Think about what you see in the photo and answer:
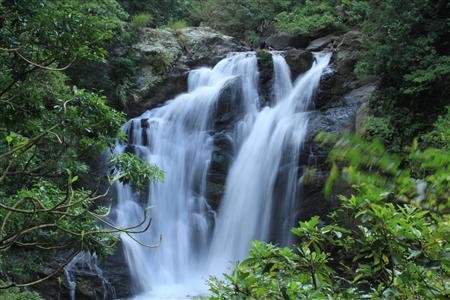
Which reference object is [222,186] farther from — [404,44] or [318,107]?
[404,44]

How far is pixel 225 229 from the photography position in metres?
11.5

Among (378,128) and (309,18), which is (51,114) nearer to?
(378,128)

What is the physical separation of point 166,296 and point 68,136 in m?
5.74

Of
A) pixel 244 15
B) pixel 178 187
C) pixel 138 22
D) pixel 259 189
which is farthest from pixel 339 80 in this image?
pixel 244 15

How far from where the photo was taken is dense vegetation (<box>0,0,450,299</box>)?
5.64 ft

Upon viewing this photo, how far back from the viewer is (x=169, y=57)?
51.9 feet

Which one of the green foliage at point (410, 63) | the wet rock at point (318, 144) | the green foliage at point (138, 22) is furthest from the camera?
the green foliage at point (138, 22)

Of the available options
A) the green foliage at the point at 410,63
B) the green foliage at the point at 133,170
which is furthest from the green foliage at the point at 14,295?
the green foliage at the point at 410,63

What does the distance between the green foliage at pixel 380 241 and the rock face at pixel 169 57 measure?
13154mm

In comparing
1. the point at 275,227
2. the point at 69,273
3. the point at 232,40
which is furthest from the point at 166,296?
the point at 232,40

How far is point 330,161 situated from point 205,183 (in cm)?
1045

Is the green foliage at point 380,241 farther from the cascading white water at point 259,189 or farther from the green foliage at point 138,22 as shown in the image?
the green foliage at point 138,22

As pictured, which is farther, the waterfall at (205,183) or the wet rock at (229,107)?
the wet rock at (229,107)

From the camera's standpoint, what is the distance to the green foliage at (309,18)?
1652 cm
